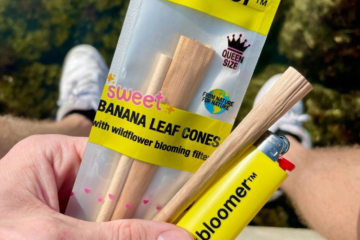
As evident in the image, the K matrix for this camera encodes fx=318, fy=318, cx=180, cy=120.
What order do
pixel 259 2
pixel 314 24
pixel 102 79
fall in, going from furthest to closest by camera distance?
1. pixel 102 79
2. pixel 314 24
3. pixel 259 2

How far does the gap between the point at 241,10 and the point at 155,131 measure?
0.71ft

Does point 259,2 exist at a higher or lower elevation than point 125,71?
higher

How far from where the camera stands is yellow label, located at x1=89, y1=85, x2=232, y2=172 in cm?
48

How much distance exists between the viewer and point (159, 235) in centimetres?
49

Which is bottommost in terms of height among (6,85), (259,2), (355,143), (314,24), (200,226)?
(6,85)

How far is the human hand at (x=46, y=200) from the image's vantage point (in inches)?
18.5

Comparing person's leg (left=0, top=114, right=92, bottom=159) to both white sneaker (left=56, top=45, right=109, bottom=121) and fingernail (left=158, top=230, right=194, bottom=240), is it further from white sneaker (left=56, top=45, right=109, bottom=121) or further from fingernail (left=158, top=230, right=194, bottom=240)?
fingernail (left=158, top=230, right=194, bottom=240)

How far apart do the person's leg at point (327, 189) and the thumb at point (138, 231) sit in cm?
70

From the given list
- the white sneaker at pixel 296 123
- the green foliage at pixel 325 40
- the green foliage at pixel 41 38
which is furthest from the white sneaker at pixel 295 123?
the green foliage at pixel 41 38

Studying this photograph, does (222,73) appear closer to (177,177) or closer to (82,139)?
(177,177)

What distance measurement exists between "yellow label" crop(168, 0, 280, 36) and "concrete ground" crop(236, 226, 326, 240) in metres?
0.84

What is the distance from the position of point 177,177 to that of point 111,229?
130mm

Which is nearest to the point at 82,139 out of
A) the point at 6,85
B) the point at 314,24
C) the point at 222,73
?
the point at 222,73

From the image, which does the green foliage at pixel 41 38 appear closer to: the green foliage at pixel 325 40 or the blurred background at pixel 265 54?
the blurred background at pixel 265 54
